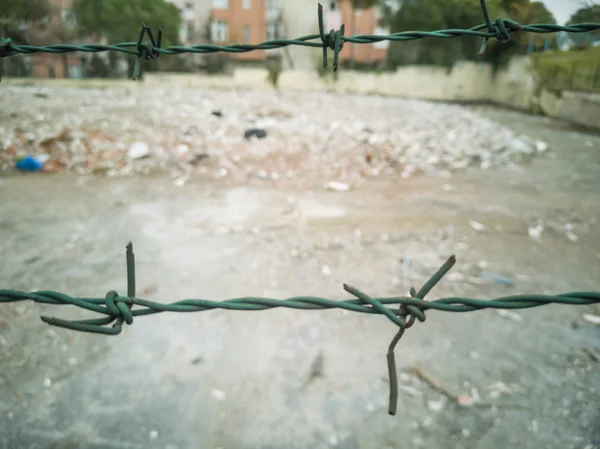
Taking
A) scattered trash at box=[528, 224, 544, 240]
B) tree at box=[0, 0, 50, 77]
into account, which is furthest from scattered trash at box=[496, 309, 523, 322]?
tree at box=[0, 0, 50, 77]

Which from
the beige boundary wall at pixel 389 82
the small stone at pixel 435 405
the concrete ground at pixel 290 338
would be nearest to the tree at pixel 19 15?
the beige boundary wall at pixel 389 82

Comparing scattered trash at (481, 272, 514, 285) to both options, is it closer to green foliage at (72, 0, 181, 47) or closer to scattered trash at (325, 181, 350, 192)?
scattered trash at (325, 181, 350, 192)

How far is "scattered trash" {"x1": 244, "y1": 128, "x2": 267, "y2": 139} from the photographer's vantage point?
5.88 m

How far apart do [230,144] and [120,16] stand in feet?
35.0

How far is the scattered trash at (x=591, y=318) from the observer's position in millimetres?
2215

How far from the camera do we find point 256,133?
595 cm

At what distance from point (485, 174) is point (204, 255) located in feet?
12.5

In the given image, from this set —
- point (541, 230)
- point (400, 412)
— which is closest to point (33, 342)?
point (400, 412)

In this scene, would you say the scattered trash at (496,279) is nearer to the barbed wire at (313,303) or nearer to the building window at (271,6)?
the barbed wire at (313,303)

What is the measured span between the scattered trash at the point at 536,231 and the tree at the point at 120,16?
12.8 metres

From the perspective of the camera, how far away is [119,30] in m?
13.6

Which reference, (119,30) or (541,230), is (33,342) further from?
(119,30)

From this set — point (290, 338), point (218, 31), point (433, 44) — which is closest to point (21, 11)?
point (218, 31)

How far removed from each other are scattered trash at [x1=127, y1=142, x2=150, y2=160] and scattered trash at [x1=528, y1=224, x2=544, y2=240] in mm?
4314
